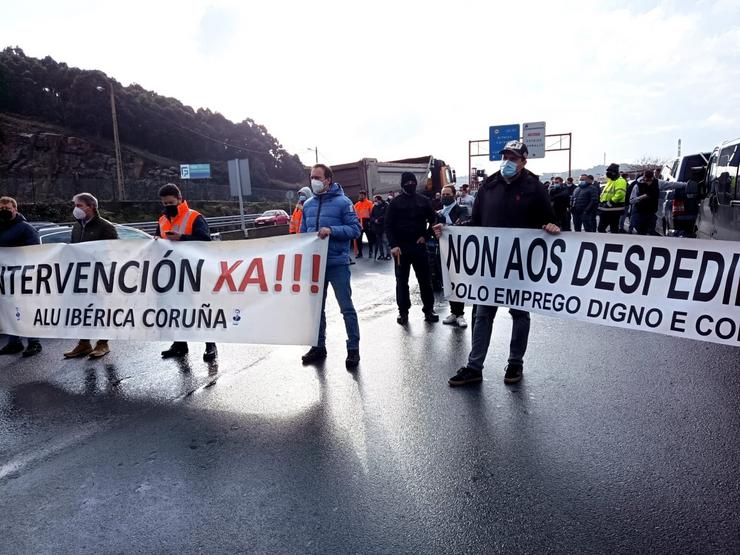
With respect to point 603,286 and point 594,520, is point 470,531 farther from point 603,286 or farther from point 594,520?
point 603,286

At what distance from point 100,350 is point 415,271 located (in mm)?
3973

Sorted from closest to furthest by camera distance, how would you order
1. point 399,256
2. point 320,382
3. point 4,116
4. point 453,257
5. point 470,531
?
point 470,531 → point 320,382 → point 453,257 → point 399,256 → point 4,116

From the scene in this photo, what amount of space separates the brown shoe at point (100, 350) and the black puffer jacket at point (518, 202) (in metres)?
4.51

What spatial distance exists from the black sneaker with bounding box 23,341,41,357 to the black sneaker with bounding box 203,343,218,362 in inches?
88.4

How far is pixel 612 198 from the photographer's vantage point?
517 inches

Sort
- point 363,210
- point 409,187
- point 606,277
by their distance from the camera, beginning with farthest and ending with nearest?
point 363,210, point 409,187, point 606,277

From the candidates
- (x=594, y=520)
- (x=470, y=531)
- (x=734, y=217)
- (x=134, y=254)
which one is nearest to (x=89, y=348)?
(x=134, y=254)

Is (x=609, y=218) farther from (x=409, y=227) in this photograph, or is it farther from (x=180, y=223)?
(x=180, y=223)

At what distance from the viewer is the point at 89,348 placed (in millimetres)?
6449

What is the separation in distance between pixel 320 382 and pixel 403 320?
2531 mm

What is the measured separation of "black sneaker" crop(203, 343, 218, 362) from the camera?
5.90m

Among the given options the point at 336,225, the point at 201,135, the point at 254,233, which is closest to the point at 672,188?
the point at 336,225

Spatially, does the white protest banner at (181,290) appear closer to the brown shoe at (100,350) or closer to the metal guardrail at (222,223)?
the brown shoe at (100,350)

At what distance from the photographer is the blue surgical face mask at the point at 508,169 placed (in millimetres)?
4688
